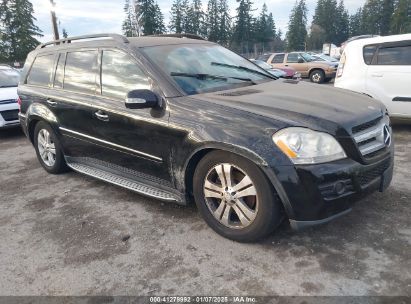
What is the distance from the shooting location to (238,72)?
4215 mm

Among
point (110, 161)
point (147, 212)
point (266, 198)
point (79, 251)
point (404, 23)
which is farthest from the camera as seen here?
point (404, 23)

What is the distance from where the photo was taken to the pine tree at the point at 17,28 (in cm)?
5372

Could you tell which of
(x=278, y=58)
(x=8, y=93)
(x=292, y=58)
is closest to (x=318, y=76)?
(x=292, y=58)

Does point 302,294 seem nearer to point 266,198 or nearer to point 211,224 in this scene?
point 266,198

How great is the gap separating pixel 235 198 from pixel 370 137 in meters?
1.21

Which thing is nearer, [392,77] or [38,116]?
[38,116]

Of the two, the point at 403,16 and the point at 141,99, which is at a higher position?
the point at 403,16

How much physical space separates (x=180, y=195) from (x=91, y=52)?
6.58 ft

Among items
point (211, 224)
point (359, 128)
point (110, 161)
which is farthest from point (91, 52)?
point (359, 128)

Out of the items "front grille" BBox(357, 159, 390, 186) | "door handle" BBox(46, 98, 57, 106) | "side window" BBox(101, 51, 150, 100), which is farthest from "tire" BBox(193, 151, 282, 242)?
"door handle" BBox(46, 98, 57, 106)

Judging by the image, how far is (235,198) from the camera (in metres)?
3.14

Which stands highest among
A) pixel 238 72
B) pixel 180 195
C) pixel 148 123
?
pixel 238 72

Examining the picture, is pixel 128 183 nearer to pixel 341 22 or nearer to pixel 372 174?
pixel 372 174

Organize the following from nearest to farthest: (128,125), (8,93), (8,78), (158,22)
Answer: (128,125), (8,93), (8,78), (158,22)
